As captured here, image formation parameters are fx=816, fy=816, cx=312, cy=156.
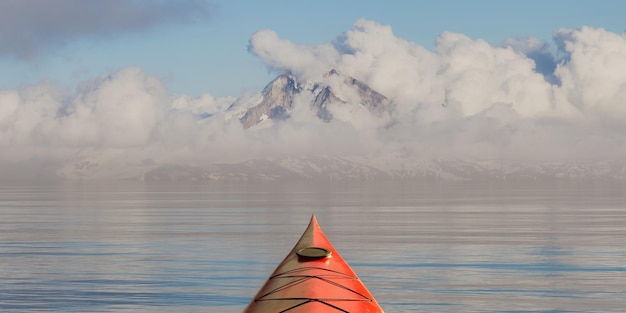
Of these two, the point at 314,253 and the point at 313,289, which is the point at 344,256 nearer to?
the point at 314,253

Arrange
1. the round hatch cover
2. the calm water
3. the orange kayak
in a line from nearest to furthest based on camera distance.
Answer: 1. the orange kayak
2. the round hatch cover
3. the calm water

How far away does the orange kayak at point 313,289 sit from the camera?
1029 inches

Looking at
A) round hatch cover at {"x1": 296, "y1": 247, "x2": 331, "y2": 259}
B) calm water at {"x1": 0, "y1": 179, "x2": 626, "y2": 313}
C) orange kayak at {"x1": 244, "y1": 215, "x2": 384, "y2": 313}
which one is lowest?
orange kayak at {"x1": 244, "y1": 215, "x2": 384, "y2": 313}

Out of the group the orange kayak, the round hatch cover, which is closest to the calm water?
the round hatch cover

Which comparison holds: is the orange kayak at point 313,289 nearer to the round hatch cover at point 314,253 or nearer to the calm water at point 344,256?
the round hatch cover at point 314,253

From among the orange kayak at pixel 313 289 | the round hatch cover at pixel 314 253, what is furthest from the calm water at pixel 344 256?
the orange kayak at pixel 313 289

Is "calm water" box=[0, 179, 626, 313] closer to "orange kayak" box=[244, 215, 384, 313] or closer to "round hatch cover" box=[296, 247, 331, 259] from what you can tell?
"round hatch cover" box=[296, 247, 331, 259]

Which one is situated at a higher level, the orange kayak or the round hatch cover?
the round hatch cover

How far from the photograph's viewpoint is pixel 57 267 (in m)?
53.0

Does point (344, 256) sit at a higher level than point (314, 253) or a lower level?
Result: higher

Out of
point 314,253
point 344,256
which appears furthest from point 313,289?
point 344,256

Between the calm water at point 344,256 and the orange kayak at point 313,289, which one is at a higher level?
the calm water at point 344,256

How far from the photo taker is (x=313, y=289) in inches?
1110

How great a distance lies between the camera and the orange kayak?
26.1m
